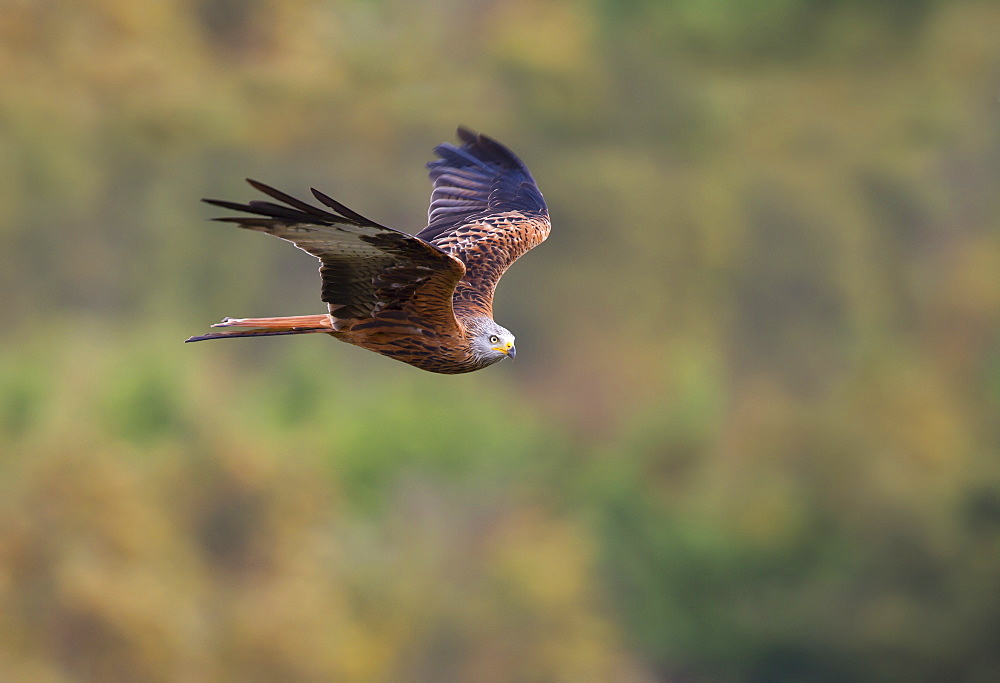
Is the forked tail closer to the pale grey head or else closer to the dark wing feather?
the pale grey head

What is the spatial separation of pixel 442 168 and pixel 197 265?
30846mm

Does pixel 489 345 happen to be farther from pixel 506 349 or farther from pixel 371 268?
pixel 371 268

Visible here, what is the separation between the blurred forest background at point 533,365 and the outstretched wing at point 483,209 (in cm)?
2646

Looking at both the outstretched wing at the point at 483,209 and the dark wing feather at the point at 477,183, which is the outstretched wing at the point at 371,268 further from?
the dark wing feather at the point at 477,183

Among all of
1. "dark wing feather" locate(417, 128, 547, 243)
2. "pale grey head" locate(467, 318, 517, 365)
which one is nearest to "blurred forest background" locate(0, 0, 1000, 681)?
"dark wing feather" locate(417, 128, 547, 243)

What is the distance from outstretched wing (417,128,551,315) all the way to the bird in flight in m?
0.02

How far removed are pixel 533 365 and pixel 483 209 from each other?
103ft

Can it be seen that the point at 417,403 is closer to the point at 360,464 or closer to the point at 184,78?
the point at 360,464

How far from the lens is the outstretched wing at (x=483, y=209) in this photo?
9.54m

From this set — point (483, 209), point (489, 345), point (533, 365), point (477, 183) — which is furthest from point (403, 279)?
Result: point (533, 365)

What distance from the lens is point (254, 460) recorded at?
40469mm

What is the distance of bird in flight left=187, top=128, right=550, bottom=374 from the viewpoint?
22.0 ft

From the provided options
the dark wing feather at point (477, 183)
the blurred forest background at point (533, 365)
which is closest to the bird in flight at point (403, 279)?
the dark wing feather at point (477, 183)

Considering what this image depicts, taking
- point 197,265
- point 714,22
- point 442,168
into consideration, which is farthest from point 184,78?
point 442,168
